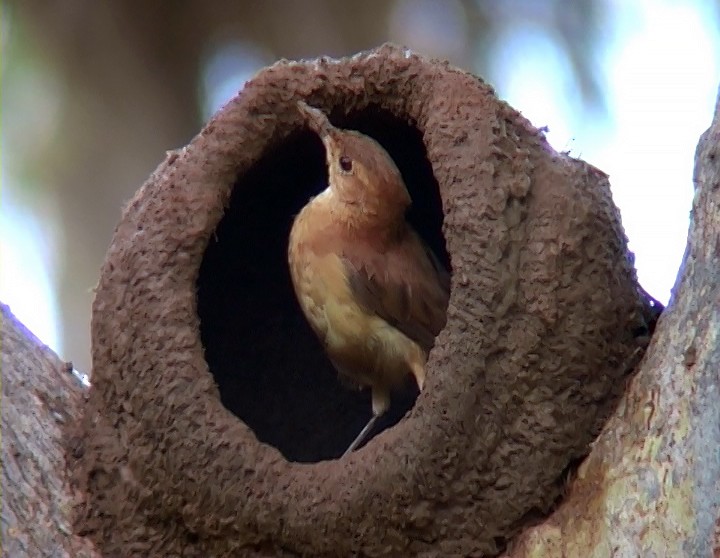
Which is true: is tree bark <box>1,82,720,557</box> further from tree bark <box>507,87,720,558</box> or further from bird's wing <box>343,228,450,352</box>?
bird's wing <box>343,228,450,352</box>

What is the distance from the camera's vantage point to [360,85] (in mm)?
3021

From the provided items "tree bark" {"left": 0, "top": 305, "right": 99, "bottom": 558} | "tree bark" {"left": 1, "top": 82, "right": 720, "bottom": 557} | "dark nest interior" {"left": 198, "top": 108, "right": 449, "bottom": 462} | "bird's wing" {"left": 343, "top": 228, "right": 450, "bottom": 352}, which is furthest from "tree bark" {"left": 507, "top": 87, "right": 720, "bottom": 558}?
"tree bark" {"left": 0, "top": 305, "right": 99, "bottom": 558}

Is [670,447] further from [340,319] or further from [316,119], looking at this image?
[316,119]

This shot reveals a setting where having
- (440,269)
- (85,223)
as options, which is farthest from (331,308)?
(85,223)

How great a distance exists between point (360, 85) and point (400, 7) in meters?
2.30

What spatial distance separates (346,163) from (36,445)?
1.33 meters

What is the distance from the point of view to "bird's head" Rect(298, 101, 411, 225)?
324 centimetres

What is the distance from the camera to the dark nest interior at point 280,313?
140 inches

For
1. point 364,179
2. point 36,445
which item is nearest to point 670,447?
point 364,179

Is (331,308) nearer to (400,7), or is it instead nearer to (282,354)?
(282,354)

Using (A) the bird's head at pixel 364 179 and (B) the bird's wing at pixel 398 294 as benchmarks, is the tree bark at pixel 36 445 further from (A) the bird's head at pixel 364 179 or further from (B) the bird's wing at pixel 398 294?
(A) the bird's head at pixel 364 179

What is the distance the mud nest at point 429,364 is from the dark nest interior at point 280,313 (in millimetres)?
470

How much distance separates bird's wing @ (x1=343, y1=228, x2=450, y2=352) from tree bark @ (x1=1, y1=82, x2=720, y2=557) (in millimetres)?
783

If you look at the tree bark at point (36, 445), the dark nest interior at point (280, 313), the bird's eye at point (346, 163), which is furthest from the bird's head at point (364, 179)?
the tree bark at point (36, 445)
